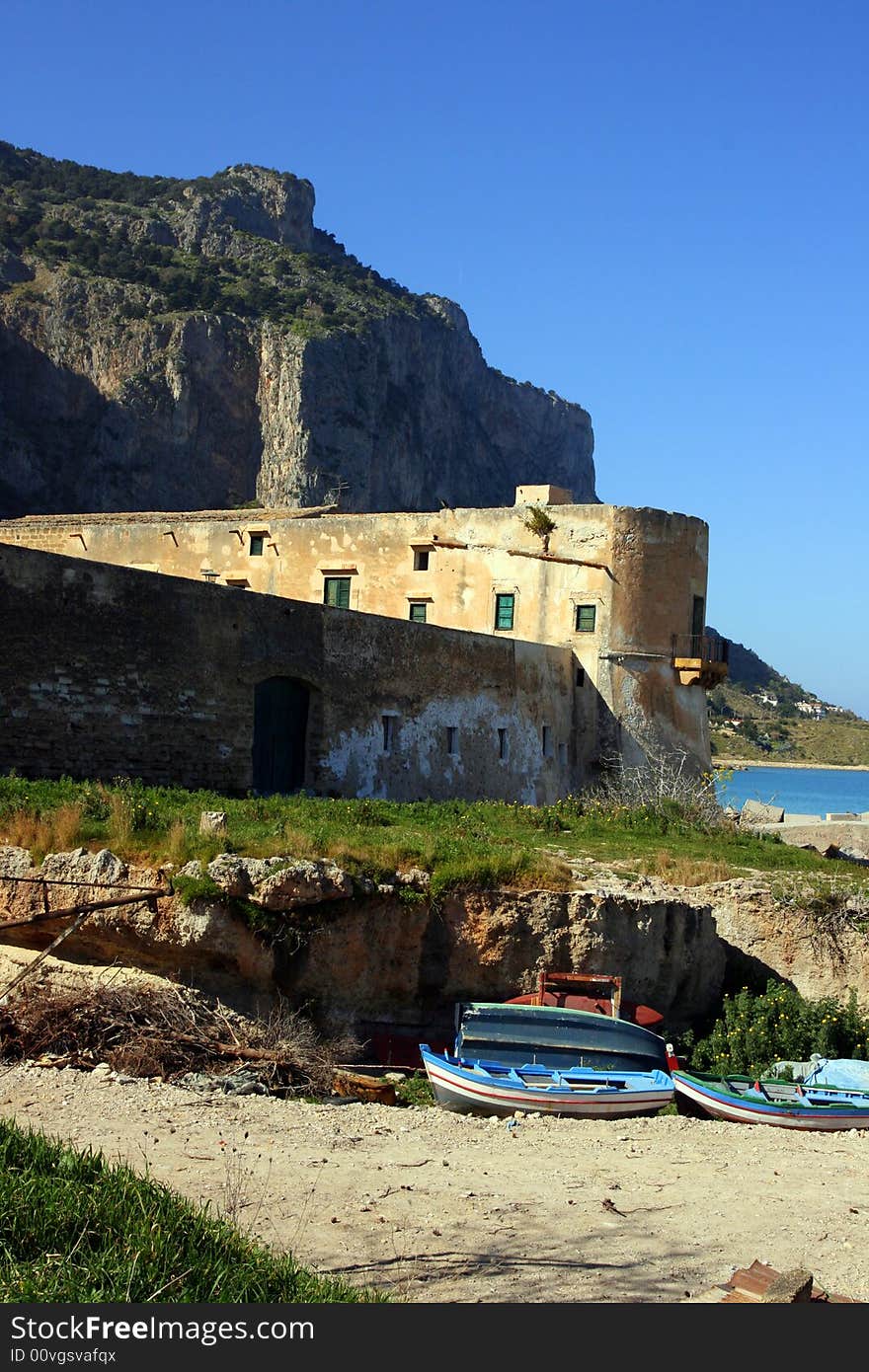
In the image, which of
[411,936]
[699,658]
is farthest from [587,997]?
[699,658]

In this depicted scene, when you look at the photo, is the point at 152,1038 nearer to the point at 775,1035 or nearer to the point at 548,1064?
the point at 548,1064

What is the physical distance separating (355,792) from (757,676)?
138590 millimetres

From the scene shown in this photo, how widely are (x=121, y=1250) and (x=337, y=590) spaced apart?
28305mm

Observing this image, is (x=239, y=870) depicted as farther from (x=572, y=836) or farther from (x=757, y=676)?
(x=757, y=676)

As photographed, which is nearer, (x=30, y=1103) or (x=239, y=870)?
(x=30, y=1103)

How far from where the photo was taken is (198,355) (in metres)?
106

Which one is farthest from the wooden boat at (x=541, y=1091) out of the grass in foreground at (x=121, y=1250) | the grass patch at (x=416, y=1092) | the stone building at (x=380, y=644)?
the stone building at (x=380, y=644)

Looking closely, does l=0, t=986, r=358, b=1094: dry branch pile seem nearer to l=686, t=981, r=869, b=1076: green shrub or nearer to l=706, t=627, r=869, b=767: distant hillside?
l=686, t=981, r=869, b=1076: green shrub

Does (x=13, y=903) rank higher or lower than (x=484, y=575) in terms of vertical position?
lower

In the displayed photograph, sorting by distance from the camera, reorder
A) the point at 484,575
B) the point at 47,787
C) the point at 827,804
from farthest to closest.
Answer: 1. the point at 827,804
2. the point at 484,575
3. the point at 47,787

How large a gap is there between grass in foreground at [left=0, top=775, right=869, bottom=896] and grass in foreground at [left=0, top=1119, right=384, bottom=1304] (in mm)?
6450

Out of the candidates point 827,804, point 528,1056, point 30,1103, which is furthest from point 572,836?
point 827,804

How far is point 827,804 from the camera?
3039 inches

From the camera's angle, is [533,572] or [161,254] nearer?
[533,572]
